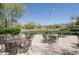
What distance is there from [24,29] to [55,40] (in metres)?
0.35

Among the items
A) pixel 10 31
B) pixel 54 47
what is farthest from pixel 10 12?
pixel 54 47

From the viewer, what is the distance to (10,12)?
19.0ft

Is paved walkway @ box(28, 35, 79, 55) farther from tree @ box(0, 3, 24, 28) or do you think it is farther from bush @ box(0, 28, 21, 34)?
tree @ box(0, 3, 24, 28)

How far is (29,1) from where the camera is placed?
578cm

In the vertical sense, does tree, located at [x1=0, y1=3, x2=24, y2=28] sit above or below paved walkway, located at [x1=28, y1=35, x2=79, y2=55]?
above

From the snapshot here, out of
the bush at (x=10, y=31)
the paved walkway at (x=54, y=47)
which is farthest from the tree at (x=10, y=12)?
the paved walkway at (x=54, y=47)

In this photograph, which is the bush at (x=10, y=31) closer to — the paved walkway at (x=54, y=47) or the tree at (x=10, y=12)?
the tree at (x=10, y=12)

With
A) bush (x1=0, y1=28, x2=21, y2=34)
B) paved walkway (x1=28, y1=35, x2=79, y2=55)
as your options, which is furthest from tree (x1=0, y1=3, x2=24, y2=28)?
paved walkway (x1=28, y1=35, x2=79, y2=55)

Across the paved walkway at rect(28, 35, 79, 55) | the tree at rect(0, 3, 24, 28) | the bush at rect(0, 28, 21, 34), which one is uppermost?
the tree at rect(0, 3, 24, 28)

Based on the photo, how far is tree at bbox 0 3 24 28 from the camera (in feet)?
19.0

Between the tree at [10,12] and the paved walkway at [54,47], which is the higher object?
the tree at [10,12]

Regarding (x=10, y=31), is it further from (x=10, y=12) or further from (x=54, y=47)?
(x=54, y=47)

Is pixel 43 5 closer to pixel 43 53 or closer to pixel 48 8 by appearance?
pixel 48 8

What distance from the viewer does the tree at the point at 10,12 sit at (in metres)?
5.78
